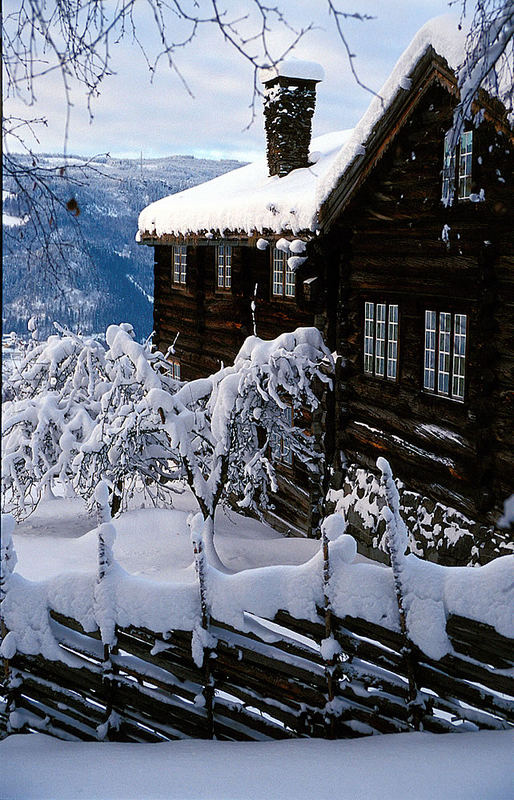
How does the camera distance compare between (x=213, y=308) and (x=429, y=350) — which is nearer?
(x=429, y=350)

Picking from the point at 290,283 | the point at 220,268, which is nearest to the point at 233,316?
the point at 220,268

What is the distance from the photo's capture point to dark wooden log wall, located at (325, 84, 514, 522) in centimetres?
923

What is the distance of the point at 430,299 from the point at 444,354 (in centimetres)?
76

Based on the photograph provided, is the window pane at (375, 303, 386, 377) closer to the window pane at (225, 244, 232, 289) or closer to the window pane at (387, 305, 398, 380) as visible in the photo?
the window pane at (387, 305, 398, 380)

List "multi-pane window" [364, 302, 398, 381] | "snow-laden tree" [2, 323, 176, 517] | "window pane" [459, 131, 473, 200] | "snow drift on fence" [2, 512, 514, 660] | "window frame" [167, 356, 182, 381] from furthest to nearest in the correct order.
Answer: "window frame" [167, 356, 182, 381], "snow-laden tree" [2, 323, 176, 517], "multi-pane window" [364, 302, 398, 381], "window pane" [459, 131, 473, 200], "snow drift on fence" [2, 512, 514, 660]

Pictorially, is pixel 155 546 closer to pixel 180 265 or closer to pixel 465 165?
pixel 465 165

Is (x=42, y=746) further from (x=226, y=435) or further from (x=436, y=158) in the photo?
(x=436, y=158)

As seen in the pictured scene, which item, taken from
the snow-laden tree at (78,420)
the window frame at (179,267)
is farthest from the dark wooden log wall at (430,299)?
the window frame at (179,267)

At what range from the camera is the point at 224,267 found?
1697cm

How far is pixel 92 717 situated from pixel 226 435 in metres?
7.02

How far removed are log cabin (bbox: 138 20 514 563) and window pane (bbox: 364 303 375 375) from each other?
0.03m

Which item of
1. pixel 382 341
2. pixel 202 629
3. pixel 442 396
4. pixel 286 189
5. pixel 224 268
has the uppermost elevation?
pixel 286 189

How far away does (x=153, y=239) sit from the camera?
63.3 ft

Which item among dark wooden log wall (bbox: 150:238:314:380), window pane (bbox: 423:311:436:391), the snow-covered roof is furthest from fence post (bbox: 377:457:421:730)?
dark wooden log wall (bbox: 150:238:314:380)
